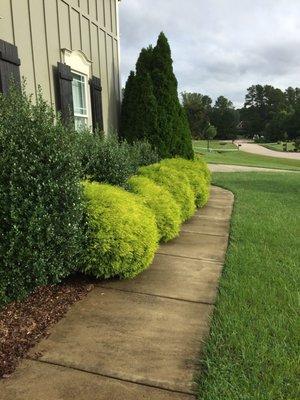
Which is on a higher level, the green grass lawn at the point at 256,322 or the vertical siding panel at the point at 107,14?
the vertical siding panel at the point at 107,14

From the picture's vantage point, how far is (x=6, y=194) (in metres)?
2.94

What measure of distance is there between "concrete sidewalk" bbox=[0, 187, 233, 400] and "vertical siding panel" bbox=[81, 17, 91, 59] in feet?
16.1

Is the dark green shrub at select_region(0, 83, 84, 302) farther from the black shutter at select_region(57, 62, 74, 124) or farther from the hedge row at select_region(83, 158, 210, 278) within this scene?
the black shutter at select_region(57, 62, 74, 124)

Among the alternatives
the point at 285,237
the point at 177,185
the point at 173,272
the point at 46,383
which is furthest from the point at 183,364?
the point at 177,185

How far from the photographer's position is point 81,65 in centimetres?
702

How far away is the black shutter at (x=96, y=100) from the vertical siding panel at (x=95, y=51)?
255 millimetres

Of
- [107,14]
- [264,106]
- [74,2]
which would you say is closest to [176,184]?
[74,2]

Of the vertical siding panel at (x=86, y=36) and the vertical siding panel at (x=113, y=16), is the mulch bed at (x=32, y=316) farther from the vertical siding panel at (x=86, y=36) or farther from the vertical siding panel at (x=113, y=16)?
the vertical siding panel at (x=113, y=16)

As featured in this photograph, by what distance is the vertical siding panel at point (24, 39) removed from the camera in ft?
16.5

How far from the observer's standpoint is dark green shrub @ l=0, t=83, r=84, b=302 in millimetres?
2973

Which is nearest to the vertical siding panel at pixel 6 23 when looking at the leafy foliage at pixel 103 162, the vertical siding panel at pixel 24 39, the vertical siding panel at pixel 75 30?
the vertical siding panel at pixel 24 39

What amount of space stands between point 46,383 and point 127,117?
25.0ft

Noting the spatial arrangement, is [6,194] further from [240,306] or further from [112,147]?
[112,147]

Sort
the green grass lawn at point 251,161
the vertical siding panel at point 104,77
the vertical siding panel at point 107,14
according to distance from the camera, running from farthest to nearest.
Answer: the green grass lawn at point 251,161 → the vertical siding panel at point 107,14 → the vertical siding panel at point 104,77
